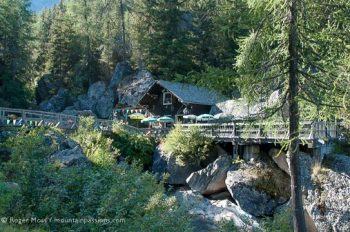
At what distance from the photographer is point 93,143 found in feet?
66.7

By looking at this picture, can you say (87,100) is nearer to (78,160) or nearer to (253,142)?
(253,142)

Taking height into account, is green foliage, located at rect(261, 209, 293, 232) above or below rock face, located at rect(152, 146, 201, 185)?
above

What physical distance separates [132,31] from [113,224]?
4292 centimetres

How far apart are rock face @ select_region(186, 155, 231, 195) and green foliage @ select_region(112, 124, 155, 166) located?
4491mm

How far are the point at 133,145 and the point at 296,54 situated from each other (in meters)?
17.5

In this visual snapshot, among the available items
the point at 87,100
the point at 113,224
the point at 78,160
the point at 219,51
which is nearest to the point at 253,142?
the point at 78,160

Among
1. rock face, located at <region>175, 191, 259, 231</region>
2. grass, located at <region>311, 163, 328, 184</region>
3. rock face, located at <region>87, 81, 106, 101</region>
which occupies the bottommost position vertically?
rock face, located at <region>175, 191, 259, 231</region>

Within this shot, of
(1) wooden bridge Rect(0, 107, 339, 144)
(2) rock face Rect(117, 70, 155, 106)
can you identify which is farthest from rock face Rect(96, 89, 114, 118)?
(1) wooden bridge Rect(0, 107, 339, 144)

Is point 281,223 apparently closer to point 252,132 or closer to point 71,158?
point 71,158

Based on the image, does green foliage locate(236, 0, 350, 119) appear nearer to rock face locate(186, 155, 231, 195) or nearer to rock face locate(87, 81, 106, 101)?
rock face locate(186, 155, 231, 195)

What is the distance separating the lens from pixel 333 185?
16172mm

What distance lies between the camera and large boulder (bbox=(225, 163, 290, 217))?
18533 millimetres

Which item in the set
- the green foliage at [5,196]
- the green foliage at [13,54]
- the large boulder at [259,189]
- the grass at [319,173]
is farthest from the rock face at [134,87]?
the green foliage at [5,196]

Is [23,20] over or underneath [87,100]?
over
